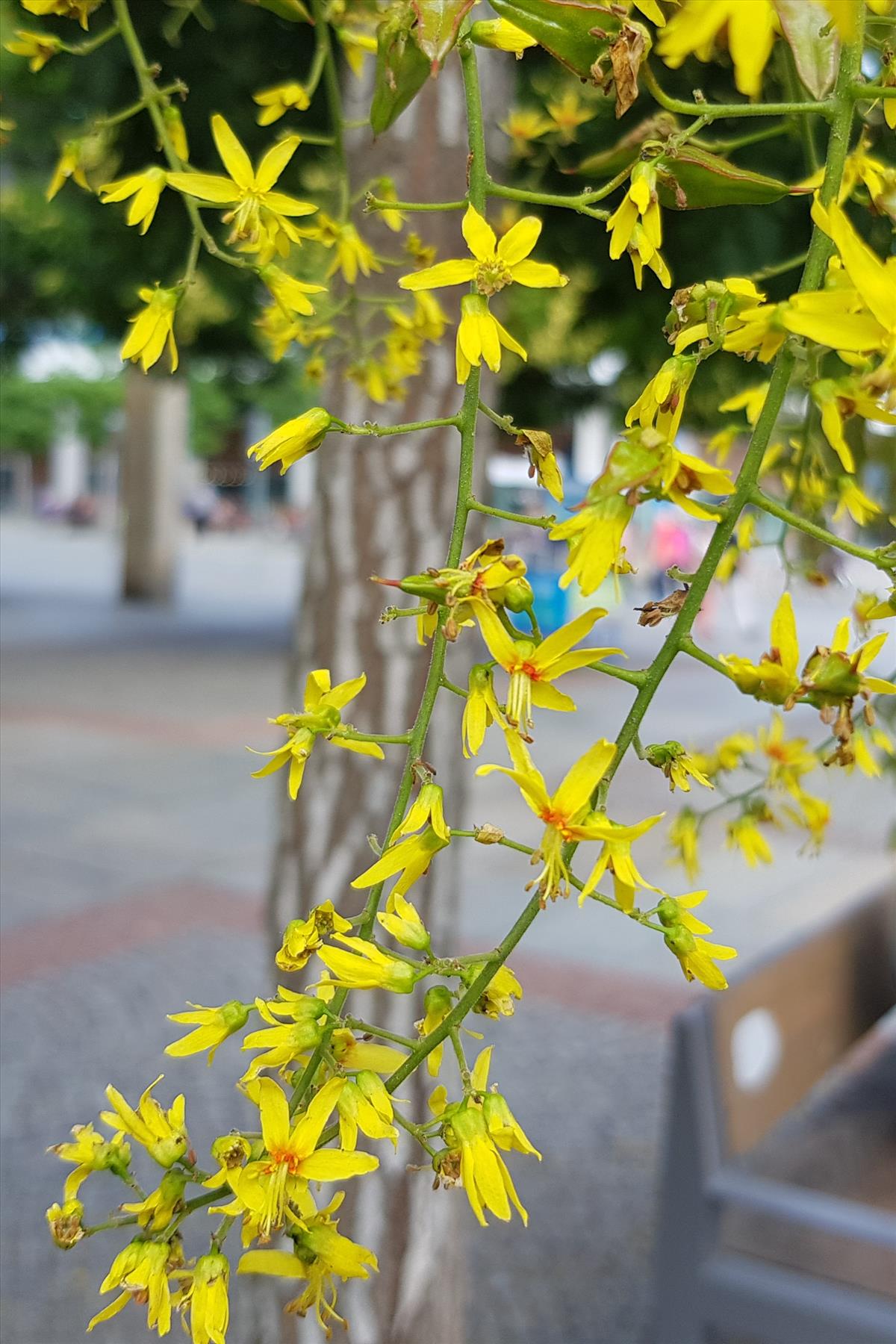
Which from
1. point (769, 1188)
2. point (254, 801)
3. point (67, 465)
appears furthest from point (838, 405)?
point (67, 465)

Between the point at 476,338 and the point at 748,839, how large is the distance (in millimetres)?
406

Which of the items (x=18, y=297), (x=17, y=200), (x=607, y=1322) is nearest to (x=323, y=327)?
(x=607, y=1322)

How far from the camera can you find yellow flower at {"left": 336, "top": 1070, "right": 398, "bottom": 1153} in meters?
0.43

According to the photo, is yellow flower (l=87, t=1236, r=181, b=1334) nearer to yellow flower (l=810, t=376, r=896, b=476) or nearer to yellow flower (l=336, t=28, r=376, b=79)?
yellow flower (l=810, t=376, r=896, b=476)

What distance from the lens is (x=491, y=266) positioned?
0.48 m

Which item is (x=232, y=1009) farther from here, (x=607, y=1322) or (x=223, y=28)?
(x=607, y=1322)

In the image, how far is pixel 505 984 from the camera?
1.53 feet

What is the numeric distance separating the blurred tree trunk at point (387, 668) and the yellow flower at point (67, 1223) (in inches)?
45.0

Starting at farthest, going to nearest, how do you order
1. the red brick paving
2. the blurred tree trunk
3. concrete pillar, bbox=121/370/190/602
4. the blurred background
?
concrete pillar, bbox=121/370/190/602
the red brick paving
the blurred background
the blurred tree trunk

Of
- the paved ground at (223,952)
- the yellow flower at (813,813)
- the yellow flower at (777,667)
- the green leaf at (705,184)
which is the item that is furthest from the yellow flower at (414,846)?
the paved ground at (223,952)

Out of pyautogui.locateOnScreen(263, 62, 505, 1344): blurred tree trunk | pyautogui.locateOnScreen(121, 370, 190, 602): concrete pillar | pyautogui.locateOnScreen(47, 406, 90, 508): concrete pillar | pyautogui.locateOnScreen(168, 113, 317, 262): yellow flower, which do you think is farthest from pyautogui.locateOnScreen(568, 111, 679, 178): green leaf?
pyautogui.locateOnScreen(47, 406, 90, 508): concrete pillar

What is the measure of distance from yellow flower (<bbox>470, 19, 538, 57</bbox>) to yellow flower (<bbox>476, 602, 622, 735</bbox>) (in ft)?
0.75

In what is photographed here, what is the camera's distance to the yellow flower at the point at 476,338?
18.0 inches

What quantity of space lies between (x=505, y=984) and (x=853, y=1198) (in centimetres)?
184
